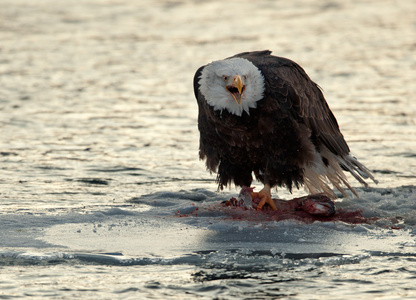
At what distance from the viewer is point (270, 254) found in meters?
5.25

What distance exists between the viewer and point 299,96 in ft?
22.0

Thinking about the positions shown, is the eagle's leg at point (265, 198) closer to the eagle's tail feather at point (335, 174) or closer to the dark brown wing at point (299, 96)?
the eagle's tail feather at point (335, 174)

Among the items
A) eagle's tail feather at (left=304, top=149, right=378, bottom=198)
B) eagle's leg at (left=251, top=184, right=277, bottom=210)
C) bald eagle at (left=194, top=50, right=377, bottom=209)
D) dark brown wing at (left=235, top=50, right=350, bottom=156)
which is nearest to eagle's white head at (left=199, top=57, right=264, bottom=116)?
bald eagle at (left=194, top=50, right=377, bottom=209)

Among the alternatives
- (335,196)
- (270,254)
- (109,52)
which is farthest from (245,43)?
(270,254)

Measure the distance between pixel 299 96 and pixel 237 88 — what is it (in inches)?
31.4

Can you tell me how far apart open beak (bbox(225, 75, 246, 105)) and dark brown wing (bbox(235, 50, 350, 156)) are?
0.35m

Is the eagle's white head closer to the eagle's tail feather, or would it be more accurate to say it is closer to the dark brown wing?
the dark brown wing

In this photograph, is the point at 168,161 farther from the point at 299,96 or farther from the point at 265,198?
the point at 299,96

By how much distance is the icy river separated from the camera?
4797 mm

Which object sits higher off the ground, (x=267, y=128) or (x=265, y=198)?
(x=267, y=128)

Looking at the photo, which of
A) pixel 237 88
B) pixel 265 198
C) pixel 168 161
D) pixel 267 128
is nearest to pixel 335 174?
pixel 265 198

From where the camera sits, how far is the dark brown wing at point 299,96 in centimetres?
652

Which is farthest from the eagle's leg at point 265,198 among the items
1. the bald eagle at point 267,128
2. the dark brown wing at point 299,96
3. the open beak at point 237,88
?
the open beak at point 237,88

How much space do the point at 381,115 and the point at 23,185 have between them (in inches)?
185
